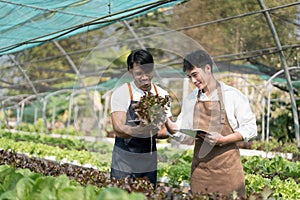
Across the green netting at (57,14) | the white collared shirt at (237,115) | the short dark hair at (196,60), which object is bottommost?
the white collared shirt at (237,115)

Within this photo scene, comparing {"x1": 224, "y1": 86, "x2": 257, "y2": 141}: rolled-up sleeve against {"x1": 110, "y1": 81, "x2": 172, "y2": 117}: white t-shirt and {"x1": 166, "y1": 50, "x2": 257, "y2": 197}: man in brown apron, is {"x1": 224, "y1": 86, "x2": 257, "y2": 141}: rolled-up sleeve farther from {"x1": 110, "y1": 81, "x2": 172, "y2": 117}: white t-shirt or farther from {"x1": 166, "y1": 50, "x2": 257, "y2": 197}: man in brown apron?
{"x1": 110, "y1": 81, "x2": 172, "y2": 117}: white t-shirt

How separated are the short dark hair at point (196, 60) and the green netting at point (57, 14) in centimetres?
222

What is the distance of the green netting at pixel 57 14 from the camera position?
620cm

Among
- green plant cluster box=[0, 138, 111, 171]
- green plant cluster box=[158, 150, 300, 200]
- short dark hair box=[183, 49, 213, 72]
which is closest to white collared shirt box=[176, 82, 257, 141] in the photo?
short dark hair box=[183, 49, 213, 72]

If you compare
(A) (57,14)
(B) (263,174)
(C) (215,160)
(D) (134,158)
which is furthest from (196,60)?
(A) (57,14)

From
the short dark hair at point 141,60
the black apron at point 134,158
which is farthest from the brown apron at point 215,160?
the short dark hair at point 141,60

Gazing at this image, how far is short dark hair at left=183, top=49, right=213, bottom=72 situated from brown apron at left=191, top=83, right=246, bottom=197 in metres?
0.23

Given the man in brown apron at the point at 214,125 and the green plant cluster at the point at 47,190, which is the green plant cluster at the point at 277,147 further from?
the green plant cluster at the point at 47,190

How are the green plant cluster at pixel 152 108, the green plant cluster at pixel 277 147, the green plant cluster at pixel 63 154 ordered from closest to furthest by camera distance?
the green plant cluster at pixel 152 108
the green plant cluster at pixel 63 154
the green plant cluster at pixel 277 147

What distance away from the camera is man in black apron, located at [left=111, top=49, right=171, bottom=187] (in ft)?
11.2

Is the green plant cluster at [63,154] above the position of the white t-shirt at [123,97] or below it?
below

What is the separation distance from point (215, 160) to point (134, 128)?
2.07 feet

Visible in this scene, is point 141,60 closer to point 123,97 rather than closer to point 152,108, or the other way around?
point 123,97

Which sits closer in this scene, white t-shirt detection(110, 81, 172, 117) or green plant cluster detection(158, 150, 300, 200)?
white t-shirt detection(110, 81, 172, 117)
